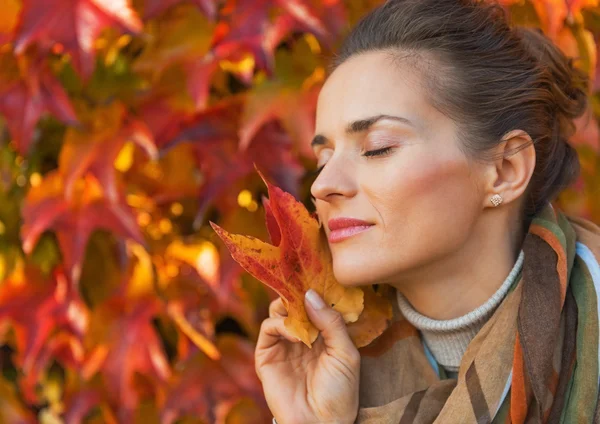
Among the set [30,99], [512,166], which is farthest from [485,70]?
[30,99]

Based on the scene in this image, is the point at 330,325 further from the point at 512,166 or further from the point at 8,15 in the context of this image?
the point at 8,15

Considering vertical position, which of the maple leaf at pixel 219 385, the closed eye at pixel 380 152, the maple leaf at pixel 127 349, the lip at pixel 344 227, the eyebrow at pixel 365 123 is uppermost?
the eyebrow at pixel 365 123

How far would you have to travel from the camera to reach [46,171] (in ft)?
4.83

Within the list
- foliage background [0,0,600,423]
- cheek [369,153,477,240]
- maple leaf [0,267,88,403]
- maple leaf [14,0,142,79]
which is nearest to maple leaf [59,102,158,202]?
foliage background [0,0,600,423]

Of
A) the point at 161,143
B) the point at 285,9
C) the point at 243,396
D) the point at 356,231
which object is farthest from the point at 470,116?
the point at 243,396

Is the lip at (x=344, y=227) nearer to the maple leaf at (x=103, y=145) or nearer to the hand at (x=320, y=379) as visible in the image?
the hand at (x=320, y=379)

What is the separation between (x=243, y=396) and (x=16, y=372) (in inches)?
22.4

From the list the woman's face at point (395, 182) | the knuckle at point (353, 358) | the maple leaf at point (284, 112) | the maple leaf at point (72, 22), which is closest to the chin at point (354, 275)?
the woman's face at point (395, 182)

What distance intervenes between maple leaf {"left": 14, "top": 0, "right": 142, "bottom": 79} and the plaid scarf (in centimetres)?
66

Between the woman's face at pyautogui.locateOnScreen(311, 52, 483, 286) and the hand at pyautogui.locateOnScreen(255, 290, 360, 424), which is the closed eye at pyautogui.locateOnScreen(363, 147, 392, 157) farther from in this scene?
the hand at pyautogui.locateOnScreen(255, 290, 360, 424)

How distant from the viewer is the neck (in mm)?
1021

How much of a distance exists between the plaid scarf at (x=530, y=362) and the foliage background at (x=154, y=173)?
312mm

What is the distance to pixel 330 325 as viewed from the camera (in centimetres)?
103

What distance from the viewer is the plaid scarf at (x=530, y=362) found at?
933mm
